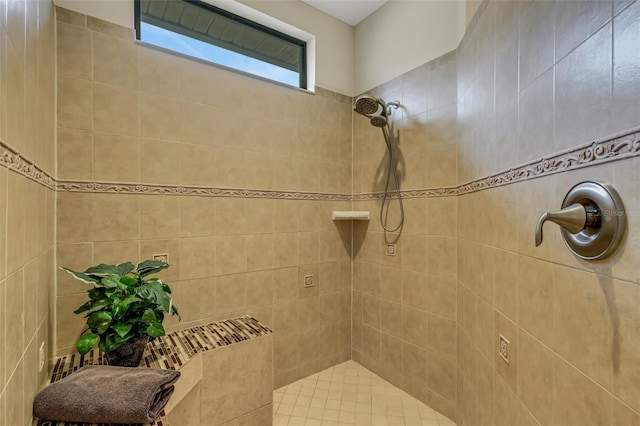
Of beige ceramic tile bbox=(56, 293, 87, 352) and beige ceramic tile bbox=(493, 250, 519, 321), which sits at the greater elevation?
beige ceramic tile bbox=(493, 250, 519, 321)

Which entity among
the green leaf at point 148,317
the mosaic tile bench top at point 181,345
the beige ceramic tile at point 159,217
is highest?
the beige ceramic tile at point 159,217

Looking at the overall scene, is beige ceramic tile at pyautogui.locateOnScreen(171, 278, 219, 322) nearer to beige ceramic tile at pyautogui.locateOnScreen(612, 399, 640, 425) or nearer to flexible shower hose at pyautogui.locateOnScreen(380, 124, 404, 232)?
flexible shower hose at pyautogui.locateOnScreen(380, 124, 404, 232)

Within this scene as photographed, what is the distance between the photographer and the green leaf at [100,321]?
1160mm

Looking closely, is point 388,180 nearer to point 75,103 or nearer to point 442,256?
point 442,256

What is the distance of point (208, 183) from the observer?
6.25ft

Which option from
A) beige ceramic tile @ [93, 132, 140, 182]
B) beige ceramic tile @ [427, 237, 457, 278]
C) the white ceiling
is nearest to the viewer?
beige ceramic tile @ [93, 132, 140, 182]

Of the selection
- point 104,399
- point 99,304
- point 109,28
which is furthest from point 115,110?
point 104,399

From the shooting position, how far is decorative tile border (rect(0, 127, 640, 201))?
2.15ft

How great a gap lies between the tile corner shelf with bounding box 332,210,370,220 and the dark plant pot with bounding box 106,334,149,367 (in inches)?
63.2

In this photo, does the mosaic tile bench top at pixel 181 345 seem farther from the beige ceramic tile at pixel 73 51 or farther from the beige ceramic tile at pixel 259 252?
the beige ceramic tile at pixel 73 51

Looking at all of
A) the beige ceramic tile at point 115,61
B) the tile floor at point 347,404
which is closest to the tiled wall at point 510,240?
the tile floor at point 347,404

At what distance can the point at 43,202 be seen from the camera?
3.82 feet

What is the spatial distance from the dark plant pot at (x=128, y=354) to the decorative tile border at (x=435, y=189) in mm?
734

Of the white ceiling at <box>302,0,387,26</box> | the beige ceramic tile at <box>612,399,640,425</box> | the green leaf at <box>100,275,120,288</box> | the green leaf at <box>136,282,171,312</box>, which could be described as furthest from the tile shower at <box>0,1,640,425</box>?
the white ceiling at <box>302,0,387,26</box>
